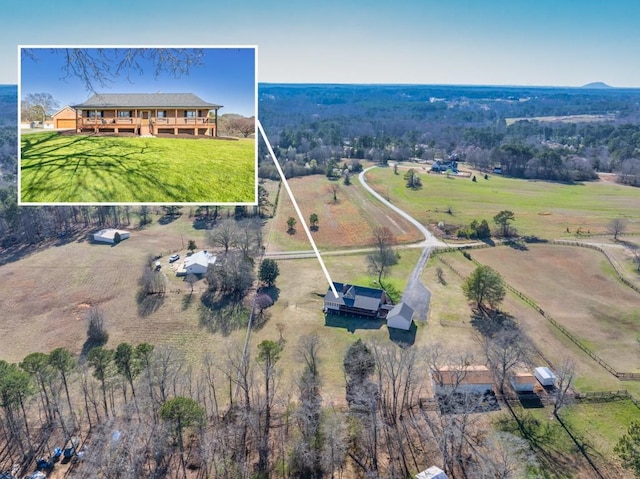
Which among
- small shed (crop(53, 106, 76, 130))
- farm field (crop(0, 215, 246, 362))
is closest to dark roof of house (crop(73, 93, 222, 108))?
small shed (crop(53, 106, 76, 130))

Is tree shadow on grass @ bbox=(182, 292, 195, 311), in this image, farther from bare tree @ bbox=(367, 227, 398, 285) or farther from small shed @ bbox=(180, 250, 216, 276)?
bare tree @ bbox=(367, 227, 398, 285)

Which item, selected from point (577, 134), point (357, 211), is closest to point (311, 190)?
point (357, 211)

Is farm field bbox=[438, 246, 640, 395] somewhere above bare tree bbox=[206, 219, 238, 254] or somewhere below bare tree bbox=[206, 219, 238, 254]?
below

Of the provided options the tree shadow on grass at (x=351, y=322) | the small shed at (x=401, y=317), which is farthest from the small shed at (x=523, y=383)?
the tree shadow on grass at (x=351, y=322)

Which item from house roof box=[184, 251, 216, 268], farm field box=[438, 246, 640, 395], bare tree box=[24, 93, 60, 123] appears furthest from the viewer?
house roof box=[184, 251, 216, 268]

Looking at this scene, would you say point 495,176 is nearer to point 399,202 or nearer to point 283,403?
point 399,202

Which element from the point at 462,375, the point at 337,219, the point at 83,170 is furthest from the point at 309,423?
the point at 337,219
